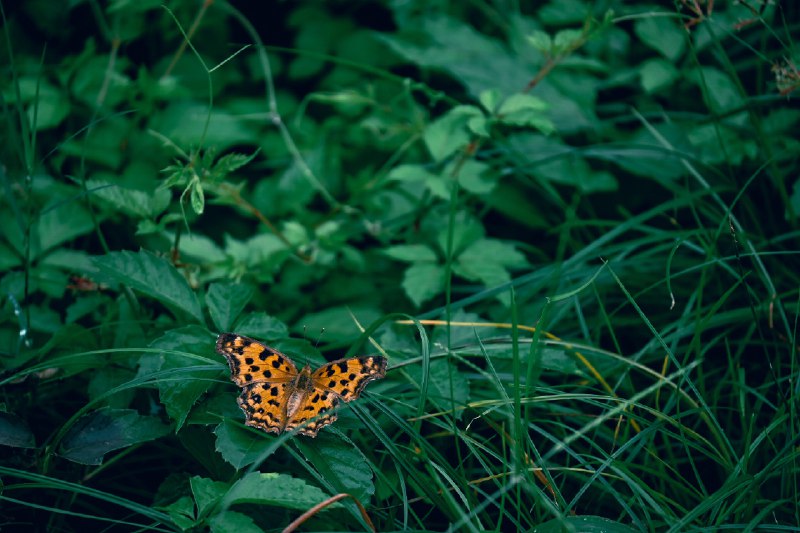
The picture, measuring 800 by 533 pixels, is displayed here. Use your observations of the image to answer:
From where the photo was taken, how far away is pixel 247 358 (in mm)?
1421

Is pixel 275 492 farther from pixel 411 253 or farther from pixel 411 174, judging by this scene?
pixel 411 174

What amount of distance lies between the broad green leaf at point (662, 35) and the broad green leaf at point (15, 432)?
7.82ft

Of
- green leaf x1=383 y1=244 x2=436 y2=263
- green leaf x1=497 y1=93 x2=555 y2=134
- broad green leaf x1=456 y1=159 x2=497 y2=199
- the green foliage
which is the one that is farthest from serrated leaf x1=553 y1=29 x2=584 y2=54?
green leaf x1=383 y1=244 x2=436 y2=263

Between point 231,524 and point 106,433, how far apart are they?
43cm

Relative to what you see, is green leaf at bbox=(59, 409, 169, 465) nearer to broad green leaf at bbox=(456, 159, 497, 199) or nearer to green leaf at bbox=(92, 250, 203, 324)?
green leaf at bbox=(92, 250, 203, 324)

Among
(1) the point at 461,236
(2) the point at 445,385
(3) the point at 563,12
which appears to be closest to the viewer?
(2) the point at 445,385

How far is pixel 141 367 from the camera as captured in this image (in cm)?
154

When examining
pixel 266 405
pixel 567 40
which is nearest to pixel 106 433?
pixel 266 405

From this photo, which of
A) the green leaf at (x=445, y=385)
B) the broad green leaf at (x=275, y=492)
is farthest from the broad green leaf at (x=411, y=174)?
the broad green leaf at (x=275, y=492)

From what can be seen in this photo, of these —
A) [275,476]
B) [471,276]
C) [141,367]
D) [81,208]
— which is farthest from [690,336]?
[81,208]

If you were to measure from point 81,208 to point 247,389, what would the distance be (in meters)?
1.17

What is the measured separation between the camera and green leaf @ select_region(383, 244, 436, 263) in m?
2.13

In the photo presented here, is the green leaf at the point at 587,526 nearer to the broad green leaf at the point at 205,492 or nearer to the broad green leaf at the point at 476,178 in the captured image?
the broad green leaf at the point at 205,492

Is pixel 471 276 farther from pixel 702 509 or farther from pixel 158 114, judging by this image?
pixel 158 114
